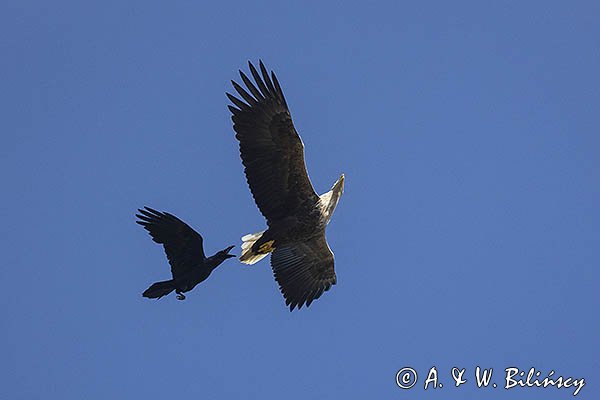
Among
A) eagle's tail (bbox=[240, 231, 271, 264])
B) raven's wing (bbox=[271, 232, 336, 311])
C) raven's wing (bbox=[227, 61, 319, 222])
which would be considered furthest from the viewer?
raven's wing (bbox=[271, 232, 336, 311])

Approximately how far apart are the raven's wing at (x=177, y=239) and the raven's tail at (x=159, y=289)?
14cm

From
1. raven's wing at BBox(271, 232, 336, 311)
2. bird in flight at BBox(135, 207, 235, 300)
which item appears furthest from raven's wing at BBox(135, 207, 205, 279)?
raven's wing at BBox(271, 232, 336, 311)

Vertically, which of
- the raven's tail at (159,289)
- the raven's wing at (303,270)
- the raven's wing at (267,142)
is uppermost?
the raven's wing at (267,142)

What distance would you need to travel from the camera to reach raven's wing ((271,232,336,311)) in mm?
16219

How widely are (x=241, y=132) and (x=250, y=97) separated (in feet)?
1.43

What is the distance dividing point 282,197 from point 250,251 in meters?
0.89

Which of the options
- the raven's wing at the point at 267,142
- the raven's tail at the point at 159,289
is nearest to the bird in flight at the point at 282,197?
the raven's wing at the point at 267,142

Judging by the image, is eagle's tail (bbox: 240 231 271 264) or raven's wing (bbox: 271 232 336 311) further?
raven's wing (bbox: 271 232 336 311)

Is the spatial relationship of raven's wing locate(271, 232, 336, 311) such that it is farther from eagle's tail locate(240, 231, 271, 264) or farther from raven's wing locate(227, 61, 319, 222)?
raven's wing locate(227, 61, 319, 222)

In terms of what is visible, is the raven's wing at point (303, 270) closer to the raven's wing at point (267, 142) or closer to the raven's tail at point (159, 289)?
the raven's wing at point (267, 142)

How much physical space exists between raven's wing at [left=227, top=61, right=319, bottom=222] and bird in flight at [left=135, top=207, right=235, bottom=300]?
938 millimetres

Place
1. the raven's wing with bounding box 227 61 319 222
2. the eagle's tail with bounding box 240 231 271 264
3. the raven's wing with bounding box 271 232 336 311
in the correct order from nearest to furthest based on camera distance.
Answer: the raven's wing with bounding box 227 61 319 222, the eagle's tail with bounding box 240 231 271 264, the raven's wing with bounding box 271 232 336 311

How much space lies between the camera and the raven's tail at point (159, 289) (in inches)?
599

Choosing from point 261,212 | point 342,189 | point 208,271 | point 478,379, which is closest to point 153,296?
point 208,271
